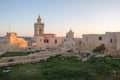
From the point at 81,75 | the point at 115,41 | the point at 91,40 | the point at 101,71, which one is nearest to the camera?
the point at 81,75

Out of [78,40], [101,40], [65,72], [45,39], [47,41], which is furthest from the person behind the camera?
[47,41]

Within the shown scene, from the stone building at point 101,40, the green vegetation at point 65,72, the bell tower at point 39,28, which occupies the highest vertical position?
the bell tower at point 39,28

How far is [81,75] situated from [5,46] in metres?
34.4

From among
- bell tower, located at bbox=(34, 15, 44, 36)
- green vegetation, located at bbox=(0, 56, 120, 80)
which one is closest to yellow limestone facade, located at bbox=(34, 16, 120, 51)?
bell tower, located at bbox=(34, 15, 44, 36)

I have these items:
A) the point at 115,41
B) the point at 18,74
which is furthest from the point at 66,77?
the point at 115,41

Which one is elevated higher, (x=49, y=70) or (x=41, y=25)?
(x=41, y=25)

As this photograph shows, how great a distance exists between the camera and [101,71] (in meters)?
21.4

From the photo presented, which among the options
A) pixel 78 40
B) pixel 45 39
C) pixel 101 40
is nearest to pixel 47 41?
pixel 45 39

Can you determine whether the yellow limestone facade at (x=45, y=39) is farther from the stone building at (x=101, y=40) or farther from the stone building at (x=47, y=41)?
the stone building at (x=101, y=40)

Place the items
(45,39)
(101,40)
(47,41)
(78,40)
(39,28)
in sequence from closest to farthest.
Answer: (101,40) → (78,40) → (45,39) → (47,41) → (39,28)

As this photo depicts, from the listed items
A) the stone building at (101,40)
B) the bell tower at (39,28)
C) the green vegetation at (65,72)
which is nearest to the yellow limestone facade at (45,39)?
the bell tower at (39,28)

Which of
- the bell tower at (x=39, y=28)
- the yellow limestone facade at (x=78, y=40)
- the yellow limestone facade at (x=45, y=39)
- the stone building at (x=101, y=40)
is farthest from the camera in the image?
the bell tower at (x=39, y=28)

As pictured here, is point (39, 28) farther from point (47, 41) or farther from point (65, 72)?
point (65, 72)

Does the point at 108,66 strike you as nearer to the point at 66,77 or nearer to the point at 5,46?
the point at 66,77
